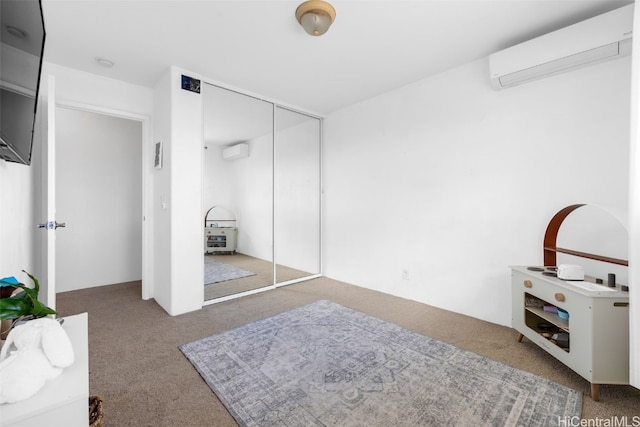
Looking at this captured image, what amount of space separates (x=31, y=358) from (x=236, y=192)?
283cm

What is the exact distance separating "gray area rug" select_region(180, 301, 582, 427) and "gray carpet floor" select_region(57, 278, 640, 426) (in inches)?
5.0

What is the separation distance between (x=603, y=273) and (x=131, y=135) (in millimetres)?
5370

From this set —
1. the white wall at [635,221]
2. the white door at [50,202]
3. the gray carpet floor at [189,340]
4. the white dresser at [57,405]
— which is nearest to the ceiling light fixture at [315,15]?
the white wall at [635,221]

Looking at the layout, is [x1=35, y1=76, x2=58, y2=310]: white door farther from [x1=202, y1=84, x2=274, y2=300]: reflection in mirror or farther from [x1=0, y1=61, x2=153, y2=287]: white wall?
[x1=202, y1=84, x2=274, y2=300]: reflection in mirror

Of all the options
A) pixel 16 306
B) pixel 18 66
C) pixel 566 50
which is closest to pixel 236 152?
pixel 18 66

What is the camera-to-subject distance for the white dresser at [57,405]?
74 cm

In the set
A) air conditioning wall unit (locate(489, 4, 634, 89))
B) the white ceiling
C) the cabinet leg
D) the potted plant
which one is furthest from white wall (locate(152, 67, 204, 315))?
the cabinet leg

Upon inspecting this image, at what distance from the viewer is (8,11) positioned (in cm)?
98

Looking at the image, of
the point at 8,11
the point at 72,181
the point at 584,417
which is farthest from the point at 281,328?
the point at 72,181

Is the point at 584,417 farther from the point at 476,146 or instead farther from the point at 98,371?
the point at 98,371

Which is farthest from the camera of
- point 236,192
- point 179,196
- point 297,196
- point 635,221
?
point 297,196

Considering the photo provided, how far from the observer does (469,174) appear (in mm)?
2754

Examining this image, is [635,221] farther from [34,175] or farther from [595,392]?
[34,175]

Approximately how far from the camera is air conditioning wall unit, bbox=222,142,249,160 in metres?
3.46
